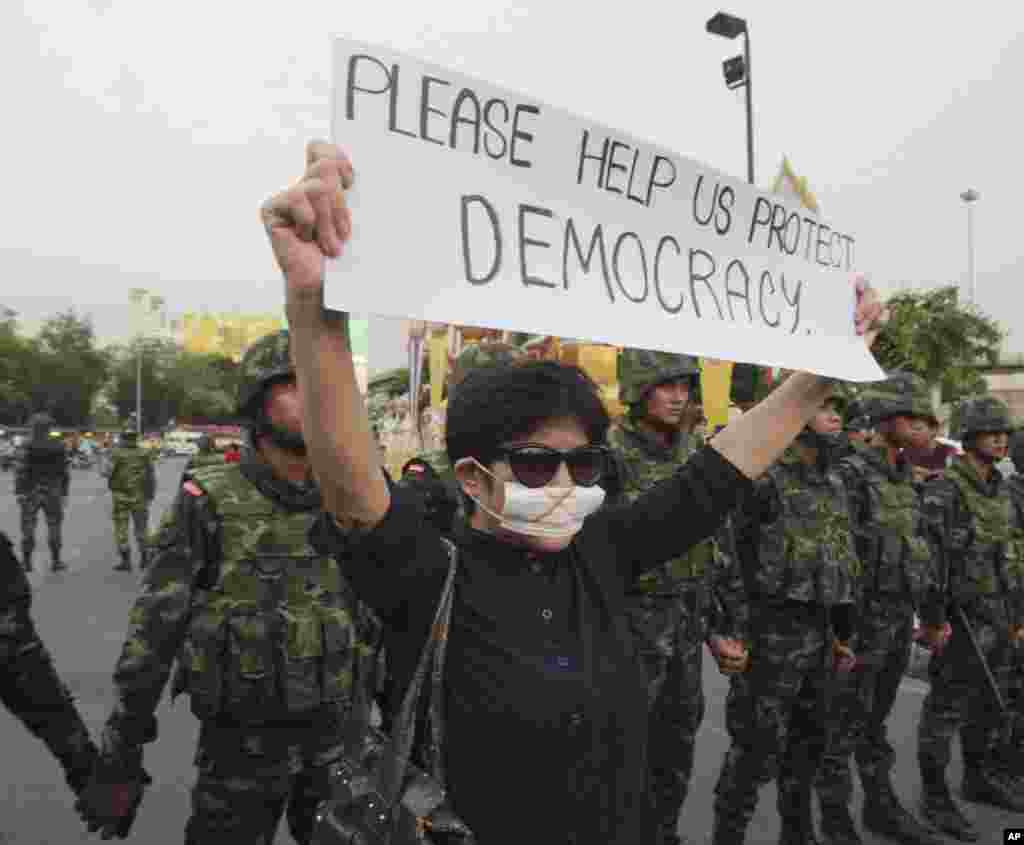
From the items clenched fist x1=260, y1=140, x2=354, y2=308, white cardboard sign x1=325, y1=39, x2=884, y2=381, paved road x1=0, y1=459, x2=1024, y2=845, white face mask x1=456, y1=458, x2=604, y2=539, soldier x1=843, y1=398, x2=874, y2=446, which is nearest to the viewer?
clenched fist x1=260, y1=140, x2=354, y2=308

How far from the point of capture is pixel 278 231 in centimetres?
133

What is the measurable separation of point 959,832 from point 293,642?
3.20 meters

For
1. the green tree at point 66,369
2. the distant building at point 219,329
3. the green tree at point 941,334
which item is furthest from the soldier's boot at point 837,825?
the distant building at point 219,329

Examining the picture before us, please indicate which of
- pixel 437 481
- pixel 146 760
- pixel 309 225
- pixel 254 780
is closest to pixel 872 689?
pixel 437 481

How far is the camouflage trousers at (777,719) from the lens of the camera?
3.79 meters

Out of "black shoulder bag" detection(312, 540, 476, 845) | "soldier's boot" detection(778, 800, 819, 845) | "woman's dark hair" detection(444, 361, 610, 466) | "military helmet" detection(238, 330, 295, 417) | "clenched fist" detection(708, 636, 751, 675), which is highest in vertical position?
"military helmet" detection(238, 330, 295, 417)

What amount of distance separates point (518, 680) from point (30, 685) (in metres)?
1.66

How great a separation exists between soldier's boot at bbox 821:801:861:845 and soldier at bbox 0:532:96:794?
9.69ft

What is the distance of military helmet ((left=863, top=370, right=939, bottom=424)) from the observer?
464cm

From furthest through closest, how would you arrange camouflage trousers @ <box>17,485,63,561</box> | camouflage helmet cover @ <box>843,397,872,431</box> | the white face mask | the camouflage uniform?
camouflage trousers @ <box>17,485,63,561</box>
camouflage helmet cover @ <box>843,397,872,431</box>
the camouflage uniform
the white face mask

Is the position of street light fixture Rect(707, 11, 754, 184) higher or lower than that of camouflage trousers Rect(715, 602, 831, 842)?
higher

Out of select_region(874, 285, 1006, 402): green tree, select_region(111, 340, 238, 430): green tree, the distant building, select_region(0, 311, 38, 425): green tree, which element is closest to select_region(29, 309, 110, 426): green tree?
select_region(0, 311, 38, 425): green tree

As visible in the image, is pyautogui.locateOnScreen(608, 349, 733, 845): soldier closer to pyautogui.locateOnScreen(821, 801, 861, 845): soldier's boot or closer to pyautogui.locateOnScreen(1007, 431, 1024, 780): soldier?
pyautogui.locateOnScreen(821, 801, 861, 845): soldier's boot

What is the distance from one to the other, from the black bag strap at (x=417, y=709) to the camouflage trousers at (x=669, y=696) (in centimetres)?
218
